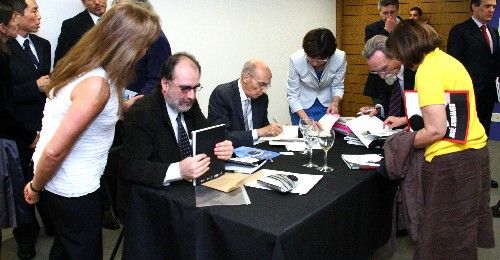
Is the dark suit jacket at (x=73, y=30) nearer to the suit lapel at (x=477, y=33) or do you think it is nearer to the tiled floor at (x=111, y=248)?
the tiled floor at (x=111, y=248)

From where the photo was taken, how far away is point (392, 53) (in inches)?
69.1

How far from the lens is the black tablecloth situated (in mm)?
1249

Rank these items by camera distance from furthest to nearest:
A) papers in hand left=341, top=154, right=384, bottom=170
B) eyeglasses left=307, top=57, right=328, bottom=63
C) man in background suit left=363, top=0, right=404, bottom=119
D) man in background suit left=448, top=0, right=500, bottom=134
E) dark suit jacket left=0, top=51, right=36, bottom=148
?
man in background suit left=448, top=0, right=500, bottom=134, man in background suit left=363, top=0, right=404, bottom=119, eyeglasses left=307, top=57, right=328, bottom=63, dark suit jacket left=0, top=51, right=36, bottom=148, papers in hand left=341, top=154, right=384, bottom=170

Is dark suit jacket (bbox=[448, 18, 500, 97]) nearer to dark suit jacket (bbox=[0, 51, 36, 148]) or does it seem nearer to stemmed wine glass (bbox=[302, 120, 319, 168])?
stemmed wine glass (bbox=[302, 120, 319, 168])

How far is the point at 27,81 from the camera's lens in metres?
2.40

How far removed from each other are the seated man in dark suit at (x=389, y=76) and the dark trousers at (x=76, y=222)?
5.04 feet

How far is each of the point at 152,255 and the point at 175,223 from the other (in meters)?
0.22

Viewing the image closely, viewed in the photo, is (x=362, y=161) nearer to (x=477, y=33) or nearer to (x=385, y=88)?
(x=385, y=88)

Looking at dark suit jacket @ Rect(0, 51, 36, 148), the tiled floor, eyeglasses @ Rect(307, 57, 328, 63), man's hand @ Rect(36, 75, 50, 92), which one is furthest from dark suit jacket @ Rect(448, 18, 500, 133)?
dark suit jacket @ Rect(0, 51, 36, 148)

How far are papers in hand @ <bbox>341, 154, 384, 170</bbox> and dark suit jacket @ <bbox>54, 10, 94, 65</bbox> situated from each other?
1.91m

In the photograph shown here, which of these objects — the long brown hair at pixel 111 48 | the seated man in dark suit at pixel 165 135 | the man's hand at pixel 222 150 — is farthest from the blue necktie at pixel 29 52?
the man's hand at pixel 222 150

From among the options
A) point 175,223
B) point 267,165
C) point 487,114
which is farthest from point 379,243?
point 487,114

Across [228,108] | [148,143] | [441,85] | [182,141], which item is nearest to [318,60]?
[228,108]

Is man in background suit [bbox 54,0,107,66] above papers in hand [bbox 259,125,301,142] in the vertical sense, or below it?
above
